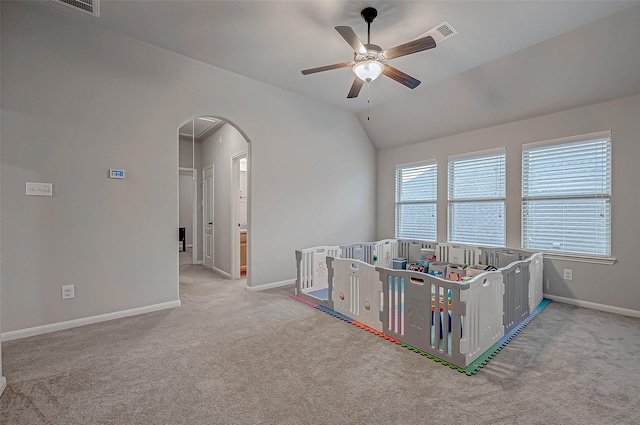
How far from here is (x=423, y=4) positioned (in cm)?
255

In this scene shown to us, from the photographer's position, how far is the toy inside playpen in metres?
2.20

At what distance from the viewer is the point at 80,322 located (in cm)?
290

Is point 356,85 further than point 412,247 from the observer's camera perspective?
No

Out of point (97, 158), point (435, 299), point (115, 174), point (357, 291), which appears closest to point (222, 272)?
point (115, 174)

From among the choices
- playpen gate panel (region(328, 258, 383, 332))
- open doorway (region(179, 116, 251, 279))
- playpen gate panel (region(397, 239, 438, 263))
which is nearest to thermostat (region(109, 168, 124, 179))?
open doorway (region(179, 116, 251, 279))

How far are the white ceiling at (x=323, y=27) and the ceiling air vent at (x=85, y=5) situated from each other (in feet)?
0.19

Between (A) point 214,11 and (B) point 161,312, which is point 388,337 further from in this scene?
(A) point 214,11

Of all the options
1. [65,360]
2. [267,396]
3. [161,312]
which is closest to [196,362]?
[267,396]

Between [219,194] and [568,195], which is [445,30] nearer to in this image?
[568,195]

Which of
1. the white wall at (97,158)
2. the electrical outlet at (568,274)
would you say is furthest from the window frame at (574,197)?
the white wall at (97,158)

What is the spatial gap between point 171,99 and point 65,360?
2.72 meters

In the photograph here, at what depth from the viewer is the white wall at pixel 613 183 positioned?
3238 millimetres

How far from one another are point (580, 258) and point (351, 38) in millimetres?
3680

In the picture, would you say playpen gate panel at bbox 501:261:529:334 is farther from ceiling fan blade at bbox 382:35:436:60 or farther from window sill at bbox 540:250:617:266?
ceiling fan blade at bbox 382:35:436:60
